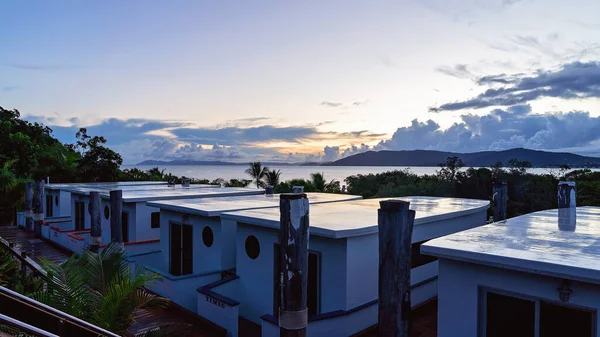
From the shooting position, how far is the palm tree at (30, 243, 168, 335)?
520cm

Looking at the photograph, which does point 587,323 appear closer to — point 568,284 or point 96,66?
point 568,284

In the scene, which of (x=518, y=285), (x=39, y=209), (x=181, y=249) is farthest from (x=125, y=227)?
(x=518, y=285)

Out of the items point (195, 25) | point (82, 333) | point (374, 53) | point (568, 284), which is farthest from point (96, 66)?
point (568, 284)

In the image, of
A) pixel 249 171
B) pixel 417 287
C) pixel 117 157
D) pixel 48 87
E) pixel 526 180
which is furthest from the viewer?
pixel 249 171

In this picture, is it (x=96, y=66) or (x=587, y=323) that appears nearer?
(x=587, y=323)

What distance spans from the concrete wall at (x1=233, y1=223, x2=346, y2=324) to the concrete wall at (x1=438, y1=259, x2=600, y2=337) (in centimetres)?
213

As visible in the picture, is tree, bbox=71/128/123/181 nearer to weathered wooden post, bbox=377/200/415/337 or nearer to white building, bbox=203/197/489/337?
white building, bbox=203/197/489/337

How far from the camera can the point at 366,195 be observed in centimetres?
3228

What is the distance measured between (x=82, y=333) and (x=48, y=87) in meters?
21.8

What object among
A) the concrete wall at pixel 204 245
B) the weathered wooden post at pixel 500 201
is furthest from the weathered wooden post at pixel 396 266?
the weathered wooden post at pixel 500 201

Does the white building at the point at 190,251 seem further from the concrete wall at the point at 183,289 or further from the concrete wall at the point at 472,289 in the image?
the concrete wall at the point at 472,289

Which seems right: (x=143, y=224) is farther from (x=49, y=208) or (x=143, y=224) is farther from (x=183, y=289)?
(x=49, y=208)

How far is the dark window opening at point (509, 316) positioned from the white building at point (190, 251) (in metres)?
6.39

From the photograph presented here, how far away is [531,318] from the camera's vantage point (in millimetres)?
5031
